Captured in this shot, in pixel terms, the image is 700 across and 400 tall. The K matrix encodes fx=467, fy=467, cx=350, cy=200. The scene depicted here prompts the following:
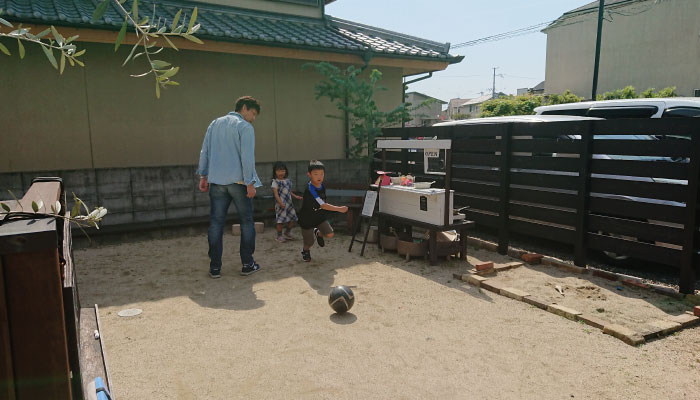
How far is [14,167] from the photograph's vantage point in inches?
286

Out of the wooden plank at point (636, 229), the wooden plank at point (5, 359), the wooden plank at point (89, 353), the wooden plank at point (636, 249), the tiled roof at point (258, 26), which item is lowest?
the wooden plank at point (636, 249)

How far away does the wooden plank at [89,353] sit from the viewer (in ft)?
7.34

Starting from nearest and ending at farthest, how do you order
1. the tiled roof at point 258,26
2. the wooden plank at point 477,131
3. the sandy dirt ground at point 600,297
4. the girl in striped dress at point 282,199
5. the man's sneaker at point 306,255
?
the sandy dirt ground at point 600,297
the man's sneaker at point 306,255
the tiled roof at point 258,26
the wooden plank at point 477,131
the girl in striped dress at point 282,199

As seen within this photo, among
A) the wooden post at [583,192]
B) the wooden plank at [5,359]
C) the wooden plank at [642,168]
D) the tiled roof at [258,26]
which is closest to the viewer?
the wooden plank at [5,359]

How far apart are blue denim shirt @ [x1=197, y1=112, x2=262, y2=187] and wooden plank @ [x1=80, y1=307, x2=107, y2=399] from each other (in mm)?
2696

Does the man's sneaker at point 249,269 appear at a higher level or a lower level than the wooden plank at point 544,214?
lower

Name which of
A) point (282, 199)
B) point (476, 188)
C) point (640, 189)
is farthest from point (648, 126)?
point (282, 199)

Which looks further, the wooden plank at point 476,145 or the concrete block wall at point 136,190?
the concrete block wall at point 136,190

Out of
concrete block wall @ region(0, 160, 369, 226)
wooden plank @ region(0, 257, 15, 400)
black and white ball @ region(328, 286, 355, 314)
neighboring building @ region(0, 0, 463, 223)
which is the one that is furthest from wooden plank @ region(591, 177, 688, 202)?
wooden plank @ region(0, 257, 15, 400)

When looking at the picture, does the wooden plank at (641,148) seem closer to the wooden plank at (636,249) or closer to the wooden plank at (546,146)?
the wooden plank at (546,146)

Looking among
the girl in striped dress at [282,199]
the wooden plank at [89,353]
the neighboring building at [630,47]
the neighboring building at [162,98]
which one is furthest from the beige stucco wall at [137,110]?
the neighboring building at [630,47]

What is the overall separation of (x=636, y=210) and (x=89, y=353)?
219 inches

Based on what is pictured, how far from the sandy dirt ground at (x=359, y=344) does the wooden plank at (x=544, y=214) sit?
5.20 feet

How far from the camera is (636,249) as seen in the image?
5.40m
